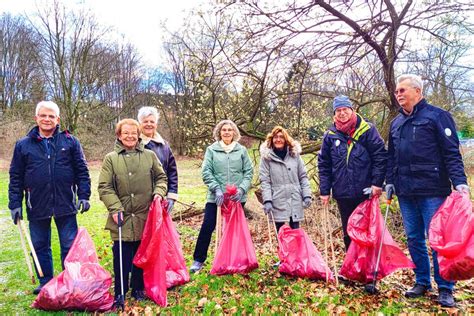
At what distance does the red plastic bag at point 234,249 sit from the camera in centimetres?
400

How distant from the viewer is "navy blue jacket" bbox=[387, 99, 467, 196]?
3039mm

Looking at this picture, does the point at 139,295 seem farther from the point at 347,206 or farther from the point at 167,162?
the point at 347,206

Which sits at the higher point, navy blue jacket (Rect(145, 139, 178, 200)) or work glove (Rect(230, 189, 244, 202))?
navy blue jacket (Rect(145, 139, 178, 200))

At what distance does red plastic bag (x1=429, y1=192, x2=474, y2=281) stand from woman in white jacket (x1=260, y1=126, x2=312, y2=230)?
150 centimetres

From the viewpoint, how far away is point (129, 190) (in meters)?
3.38

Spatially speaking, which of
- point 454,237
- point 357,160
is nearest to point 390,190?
point 357,160

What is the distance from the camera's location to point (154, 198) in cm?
340

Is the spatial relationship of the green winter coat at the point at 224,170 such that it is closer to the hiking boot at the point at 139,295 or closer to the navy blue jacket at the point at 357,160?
the navy blue jacket at the point at 357,160

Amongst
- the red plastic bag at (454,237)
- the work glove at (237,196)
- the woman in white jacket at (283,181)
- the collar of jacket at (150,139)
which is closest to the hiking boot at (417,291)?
the red plastic bag at (454,237)

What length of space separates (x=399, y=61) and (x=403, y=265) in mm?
3297

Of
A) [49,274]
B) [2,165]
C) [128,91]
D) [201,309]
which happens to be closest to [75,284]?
[49,274]

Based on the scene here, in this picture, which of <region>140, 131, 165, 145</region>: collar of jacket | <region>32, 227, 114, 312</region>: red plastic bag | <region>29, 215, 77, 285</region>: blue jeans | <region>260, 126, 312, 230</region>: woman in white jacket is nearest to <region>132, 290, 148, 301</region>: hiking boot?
<region>32, 227, 114, 312</region>: red plastic bag

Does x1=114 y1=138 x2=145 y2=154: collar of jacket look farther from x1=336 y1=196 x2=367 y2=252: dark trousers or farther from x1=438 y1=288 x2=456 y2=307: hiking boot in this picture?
x1=438 y1=288 x2=456 y2=307: hiking boot

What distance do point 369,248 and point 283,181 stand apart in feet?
3.74
